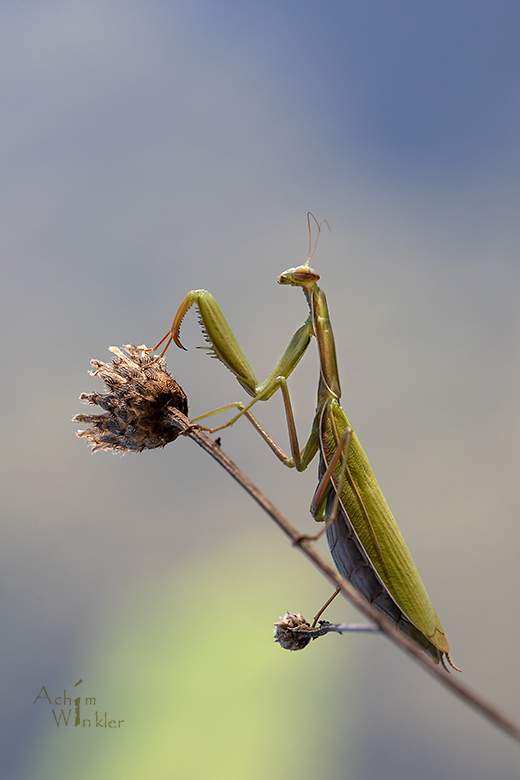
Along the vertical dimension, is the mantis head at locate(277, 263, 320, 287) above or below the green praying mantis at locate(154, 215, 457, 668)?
above

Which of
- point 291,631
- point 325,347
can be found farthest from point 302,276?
point 291,631

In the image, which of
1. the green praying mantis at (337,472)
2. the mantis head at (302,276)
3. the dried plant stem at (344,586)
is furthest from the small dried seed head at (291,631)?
the mantis head at (302,276)

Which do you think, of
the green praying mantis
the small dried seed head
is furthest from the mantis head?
the small dried seed head

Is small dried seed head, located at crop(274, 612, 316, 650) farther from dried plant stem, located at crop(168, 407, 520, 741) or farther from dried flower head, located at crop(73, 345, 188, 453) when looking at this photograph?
dried flower head, located at crop(73, 345, 188, 453)

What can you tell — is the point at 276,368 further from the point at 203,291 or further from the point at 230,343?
the point at 203,291

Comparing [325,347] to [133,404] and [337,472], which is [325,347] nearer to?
[337,472]
